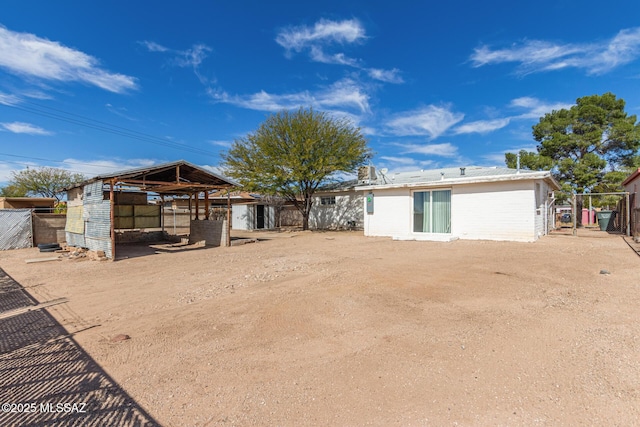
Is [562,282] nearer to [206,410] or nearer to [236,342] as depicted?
[236,342]

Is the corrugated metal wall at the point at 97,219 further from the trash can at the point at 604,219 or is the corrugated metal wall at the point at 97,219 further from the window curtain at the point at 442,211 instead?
the trash can at the point at 604,219

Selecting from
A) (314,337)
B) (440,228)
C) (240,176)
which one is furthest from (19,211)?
(440,228)

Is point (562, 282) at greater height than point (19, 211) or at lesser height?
lesser

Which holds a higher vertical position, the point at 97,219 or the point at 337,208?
the point at 337,208

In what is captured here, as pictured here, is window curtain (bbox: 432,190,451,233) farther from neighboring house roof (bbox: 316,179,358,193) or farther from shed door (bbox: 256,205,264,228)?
shed door (bbox: 256,205,264,228)

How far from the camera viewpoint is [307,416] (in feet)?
7.40

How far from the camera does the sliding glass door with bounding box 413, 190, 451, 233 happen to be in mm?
13586

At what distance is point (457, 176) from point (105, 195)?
1589 centimetres

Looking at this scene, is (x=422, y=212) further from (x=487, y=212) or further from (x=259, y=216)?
(x=259, y=216)

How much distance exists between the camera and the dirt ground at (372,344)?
2318mm

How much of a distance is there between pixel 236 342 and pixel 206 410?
44.9 inches

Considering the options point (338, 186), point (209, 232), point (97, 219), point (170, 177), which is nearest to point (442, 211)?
point (338, 186)

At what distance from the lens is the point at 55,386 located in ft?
8.80

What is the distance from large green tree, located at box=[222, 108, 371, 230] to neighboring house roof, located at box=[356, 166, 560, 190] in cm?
267
